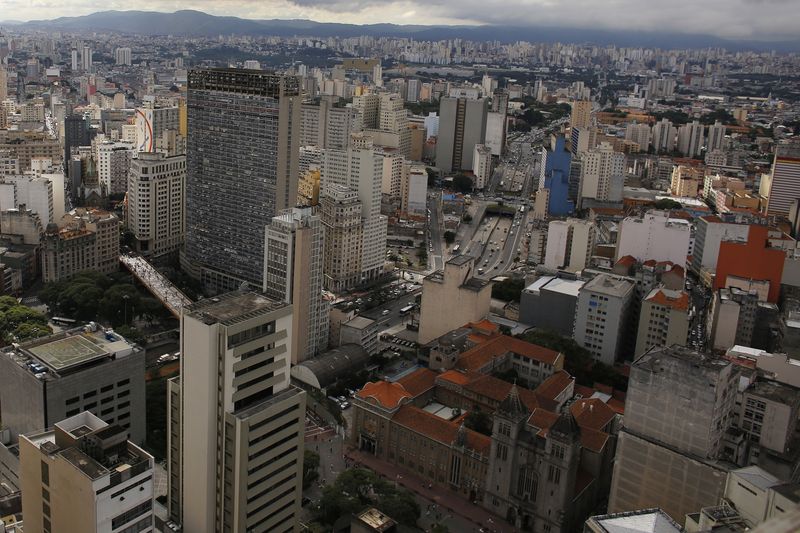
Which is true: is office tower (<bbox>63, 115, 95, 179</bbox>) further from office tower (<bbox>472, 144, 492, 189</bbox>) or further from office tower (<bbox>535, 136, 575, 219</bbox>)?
office tower (<bbox>535, 136, 575, 219</bbox>)

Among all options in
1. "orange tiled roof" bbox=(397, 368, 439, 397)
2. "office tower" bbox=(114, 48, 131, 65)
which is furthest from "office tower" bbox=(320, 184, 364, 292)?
"office tower" bbox=(114, 48, 131, 65)

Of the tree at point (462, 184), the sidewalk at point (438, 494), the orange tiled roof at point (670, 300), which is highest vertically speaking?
the orange tiled roof at point (670, 300)

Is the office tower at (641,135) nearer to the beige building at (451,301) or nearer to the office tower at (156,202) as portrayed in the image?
the office tower at (156,202)

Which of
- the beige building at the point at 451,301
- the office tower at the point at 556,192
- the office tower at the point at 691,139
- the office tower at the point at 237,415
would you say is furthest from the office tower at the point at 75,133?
the office tower at the point at 691,139

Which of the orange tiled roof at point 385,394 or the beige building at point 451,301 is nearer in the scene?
the orange tiled roof at point 385,394

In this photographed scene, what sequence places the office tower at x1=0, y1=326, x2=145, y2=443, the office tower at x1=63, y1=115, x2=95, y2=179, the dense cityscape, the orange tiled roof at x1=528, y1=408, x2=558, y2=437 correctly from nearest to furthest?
the dense cityscape → the office tower at x1=0, y1=326, x2=145, y2=443 → the orange tiled roof at x1=528, y1=408, x2=558, y2=437 → the office tower at x1=63, y1=115, x2=95, y2=179

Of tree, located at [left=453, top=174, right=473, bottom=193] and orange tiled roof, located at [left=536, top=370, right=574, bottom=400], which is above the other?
tree, located at [left=453, top=174, right=473, bottom=193]

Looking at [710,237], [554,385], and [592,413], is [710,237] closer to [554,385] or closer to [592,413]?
[554,385]
